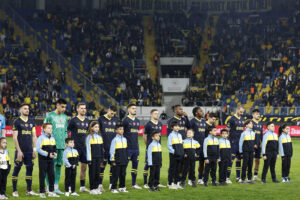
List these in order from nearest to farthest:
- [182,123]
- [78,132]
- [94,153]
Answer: [94,153], [78,132], [182,123]

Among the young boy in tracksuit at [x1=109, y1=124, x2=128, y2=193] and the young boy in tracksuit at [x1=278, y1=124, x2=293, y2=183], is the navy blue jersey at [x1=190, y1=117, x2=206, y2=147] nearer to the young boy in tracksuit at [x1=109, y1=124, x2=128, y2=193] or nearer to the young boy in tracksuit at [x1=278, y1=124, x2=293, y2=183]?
the young boy in tracksuit at [x1=109, y1=124, x2=128, y2=193]

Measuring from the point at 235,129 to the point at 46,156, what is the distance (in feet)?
19.9

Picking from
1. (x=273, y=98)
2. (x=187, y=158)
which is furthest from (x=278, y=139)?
(x=273, y=98)

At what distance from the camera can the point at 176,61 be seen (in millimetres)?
45625

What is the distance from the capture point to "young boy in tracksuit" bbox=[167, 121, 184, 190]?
46.8ft

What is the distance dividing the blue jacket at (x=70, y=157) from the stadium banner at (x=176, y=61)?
32782 mm

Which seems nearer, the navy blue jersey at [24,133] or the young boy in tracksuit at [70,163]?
the young boy in tracksuit at [70,163]

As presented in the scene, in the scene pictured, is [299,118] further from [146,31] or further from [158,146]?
[158,146]

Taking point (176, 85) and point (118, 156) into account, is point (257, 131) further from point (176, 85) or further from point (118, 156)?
point (176, 85)

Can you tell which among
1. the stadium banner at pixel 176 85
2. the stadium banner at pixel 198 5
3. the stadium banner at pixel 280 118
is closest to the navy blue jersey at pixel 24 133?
the stadium banner at pixel 280 118

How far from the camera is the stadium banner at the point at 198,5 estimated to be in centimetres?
5016

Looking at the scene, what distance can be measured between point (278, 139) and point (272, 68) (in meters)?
27.0

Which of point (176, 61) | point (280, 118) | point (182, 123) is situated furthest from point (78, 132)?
point (176, 61)

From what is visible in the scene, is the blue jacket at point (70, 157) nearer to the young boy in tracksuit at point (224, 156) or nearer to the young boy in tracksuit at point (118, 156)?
the young boy in tracksuit at point (118, 156)
